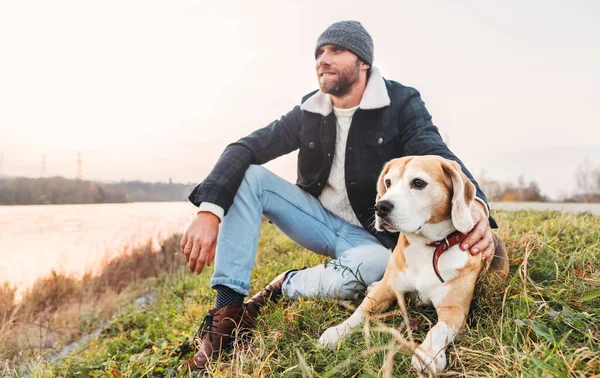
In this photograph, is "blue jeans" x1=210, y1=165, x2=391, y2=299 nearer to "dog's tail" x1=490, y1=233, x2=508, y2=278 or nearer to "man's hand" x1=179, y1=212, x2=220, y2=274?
"man's hand" x1=179, y1=212, x2=220, y2=274

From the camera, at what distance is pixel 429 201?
2117mm

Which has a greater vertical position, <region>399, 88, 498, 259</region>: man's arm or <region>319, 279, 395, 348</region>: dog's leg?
<region>399, 88, 498, 259</region>: man's arm

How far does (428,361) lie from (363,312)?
52 cm

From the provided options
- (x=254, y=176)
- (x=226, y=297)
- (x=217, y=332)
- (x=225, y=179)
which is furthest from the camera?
(x=254, y=176)

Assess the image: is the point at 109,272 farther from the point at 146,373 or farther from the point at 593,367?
the point at 593,367

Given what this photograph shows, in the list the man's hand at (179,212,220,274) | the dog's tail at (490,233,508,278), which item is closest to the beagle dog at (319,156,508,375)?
the dog's tail at (490,233,508,278)

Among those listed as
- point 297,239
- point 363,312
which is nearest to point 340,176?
point 297,239

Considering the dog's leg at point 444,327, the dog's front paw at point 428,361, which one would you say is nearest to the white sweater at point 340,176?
the dog's leg at point 444,327

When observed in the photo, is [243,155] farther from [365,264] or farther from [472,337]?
[472,337]

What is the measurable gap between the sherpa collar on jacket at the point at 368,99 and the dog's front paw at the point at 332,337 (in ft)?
5.29

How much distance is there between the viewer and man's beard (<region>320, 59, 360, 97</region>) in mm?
3223

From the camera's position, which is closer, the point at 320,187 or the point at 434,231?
the point at 434,231

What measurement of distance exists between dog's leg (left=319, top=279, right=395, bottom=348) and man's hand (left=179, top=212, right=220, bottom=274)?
80 centimetres

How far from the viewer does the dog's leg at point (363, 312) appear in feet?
7.05
